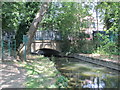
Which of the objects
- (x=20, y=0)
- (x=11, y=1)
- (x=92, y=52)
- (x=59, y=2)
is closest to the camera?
(x=11, y=1)

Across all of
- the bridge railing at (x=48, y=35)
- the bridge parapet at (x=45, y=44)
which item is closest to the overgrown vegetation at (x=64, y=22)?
the bridge railing at (x=48, y=35)

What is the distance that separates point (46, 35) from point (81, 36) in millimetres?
3970

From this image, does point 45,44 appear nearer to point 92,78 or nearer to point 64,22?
point 64,22

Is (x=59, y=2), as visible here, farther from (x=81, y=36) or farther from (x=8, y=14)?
(x=8, y=14)

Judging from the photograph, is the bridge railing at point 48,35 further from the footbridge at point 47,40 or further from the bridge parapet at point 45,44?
the bridge parapet at point 45,44

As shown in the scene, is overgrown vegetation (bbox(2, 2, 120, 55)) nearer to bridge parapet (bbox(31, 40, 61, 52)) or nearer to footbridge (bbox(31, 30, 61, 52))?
footbridge (bbox(31, 30, 61, 52))

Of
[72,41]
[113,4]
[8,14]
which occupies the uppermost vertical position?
[8,14]

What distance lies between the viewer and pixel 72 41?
16.6m

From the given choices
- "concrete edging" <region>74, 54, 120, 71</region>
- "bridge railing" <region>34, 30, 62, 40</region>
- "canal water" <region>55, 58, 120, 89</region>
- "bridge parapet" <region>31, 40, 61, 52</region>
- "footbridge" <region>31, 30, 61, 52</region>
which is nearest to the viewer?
"canal water" <region>55, 58, 120, 89</region>

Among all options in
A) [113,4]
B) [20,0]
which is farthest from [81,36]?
[113,4]

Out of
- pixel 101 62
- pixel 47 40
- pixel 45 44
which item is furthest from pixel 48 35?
pixel 101 62

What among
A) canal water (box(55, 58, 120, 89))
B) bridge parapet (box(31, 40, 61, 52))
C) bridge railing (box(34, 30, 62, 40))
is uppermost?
bridge railing (box(34, 30, 62, 40))

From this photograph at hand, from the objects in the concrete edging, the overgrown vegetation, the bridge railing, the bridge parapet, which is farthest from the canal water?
the bridge railing

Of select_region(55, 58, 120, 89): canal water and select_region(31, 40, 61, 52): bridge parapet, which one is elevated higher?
select_region(31, 40, 61, 52): bridge parapet
